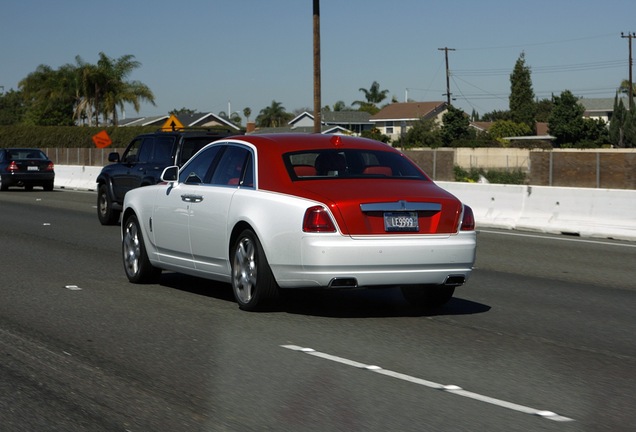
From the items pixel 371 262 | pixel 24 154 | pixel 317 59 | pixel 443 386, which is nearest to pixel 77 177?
pixel 24 154

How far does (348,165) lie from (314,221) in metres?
1.14

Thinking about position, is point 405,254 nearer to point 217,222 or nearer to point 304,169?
point 304,169

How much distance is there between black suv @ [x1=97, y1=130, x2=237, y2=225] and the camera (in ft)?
64.1

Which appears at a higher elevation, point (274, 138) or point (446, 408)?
point (274, 138)

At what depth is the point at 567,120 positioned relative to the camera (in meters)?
97.5

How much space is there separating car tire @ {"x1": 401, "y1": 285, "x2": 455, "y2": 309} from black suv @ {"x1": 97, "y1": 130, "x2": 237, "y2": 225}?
370 inches

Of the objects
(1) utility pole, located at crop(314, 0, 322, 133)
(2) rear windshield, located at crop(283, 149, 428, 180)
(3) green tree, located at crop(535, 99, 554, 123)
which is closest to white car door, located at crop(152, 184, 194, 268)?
(2) rear windshield, located at crop(283, 149, 428, 180)

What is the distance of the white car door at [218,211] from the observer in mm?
10250

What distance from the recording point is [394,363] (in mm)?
7703

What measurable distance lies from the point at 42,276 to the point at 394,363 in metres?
6.45

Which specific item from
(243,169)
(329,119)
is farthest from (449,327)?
(329,119)

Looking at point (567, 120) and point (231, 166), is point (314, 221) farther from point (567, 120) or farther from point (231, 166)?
point (567, 120)

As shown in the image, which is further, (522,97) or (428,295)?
(522,97)

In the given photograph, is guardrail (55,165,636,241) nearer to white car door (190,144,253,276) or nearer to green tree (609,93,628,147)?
white car door (190,144,253,276)
